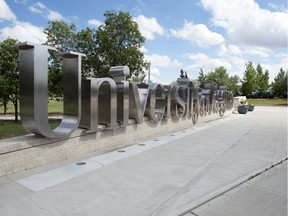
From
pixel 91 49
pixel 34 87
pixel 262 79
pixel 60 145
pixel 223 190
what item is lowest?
pixel 223 190

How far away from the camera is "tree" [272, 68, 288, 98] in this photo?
181ft

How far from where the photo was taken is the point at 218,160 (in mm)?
6074

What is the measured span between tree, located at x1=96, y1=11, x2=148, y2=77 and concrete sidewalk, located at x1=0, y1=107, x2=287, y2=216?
8956 millimetres

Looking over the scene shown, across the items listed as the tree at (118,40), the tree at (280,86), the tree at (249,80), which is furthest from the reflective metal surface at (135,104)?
the tree at (280,86)

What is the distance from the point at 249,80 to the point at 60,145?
53.4 m

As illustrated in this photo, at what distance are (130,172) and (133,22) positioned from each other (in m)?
12.1

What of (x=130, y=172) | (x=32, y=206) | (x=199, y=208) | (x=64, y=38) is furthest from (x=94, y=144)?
(x=64, y=38)

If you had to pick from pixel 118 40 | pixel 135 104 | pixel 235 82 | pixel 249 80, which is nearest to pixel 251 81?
pixel 249 80

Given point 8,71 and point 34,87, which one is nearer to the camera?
point 34,87

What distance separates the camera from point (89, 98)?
630 centimetres

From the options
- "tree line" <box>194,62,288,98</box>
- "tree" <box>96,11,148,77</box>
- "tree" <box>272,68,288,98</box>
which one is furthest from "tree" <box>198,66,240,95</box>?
"tree" <box>96,11,148,77</box>

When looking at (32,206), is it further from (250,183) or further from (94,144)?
(250,183)

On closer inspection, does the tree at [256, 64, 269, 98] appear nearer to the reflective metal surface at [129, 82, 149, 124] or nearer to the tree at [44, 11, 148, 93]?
the tree at [44, 11, 148, 93]

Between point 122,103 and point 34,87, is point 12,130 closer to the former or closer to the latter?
point 122,103
